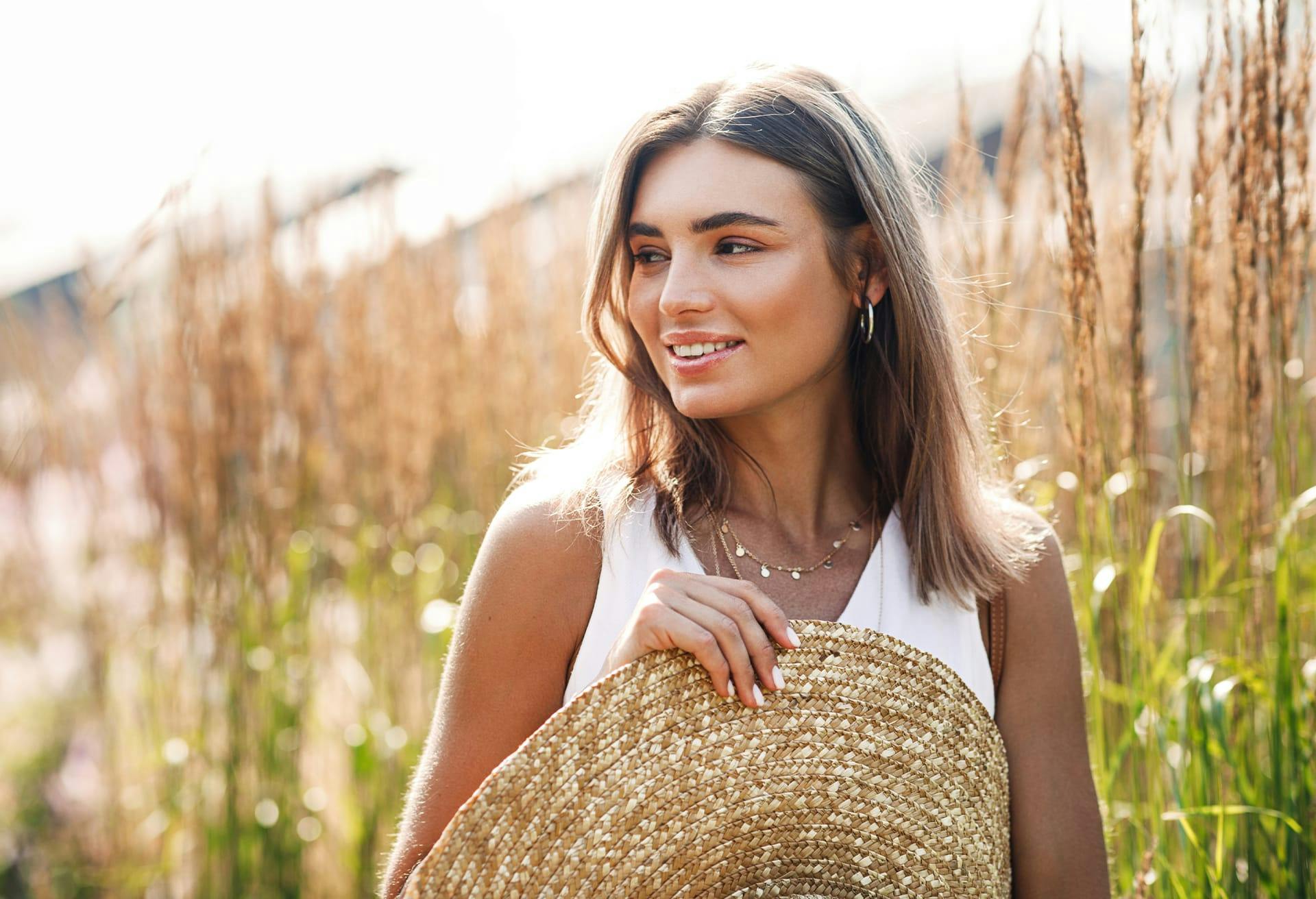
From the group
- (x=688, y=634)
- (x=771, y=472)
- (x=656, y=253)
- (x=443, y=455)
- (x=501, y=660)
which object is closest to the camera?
(x=688, y=634)

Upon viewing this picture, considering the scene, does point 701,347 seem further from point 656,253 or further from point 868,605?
point 868,605

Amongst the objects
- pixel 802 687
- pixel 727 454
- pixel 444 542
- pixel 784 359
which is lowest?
pixel 444 542

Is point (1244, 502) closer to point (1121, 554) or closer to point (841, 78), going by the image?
point (1121, 554)

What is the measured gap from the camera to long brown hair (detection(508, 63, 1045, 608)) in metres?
1.75

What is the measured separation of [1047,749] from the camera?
182cm

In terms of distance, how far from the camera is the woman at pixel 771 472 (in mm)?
1652

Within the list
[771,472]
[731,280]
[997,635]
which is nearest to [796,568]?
[771,472]

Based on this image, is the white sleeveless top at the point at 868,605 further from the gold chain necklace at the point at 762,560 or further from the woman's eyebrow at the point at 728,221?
the woman's eyebrow at the point at 728,221

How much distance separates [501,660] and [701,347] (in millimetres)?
519

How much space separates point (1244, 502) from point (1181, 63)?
0.75 m

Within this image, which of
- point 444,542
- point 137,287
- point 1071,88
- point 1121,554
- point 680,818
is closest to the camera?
point 680,818

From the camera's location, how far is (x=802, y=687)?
4.92 feet

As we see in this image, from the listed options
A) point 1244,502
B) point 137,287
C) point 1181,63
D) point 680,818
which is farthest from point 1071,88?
point 137,287

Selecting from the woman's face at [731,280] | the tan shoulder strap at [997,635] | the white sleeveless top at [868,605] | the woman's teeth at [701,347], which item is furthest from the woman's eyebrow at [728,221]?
the tan shoulder strap at [997,635]
